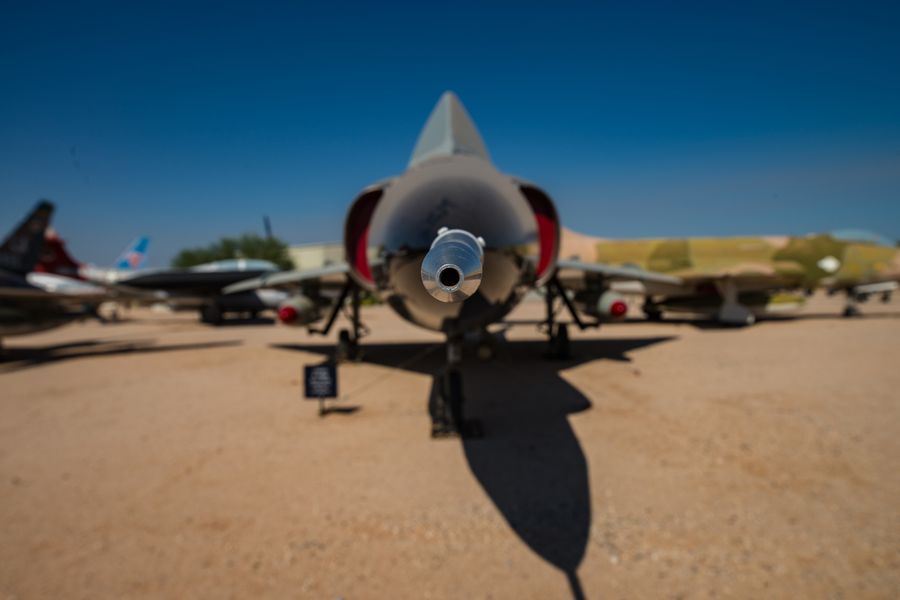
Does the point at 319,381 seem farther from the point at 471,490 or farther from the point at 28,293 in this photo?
the point at 28,293

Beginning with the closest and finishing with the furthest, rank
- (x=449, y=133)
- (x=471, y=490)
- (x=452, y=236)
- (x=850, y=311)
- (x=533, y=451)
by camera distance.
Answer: (x=452, y=236) < (x=471, y=490) < (x=533, y=451) < (x=449, y=133) < (x=850, y=311)

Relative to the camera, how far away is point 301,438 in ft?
17.5

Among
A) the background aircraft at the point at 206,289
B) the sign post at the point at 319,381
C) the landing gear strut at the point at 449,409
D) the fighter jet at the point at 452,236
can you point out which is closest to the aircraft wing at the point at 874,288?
the landing gear strut at the point at 449,409

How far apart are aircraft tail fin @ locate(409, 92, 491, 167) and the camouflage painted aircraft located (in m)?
13.4

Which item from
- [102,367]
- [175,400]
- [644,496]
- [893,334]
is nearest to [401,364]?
[175,400]

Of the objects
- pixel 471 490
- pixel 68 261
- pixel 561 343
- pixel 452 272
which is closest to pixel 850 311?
pixel 561 343

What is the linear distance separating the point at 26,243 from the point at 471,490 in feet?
57.3

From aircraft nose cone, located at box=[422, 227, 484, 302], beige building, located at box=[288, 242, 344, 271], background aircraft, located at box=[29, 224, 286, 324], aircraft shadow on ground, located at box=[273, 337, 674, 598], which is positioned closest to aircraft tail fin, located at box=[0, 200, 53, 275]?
background aircraft, located at box=[29, 224, 286, 324]

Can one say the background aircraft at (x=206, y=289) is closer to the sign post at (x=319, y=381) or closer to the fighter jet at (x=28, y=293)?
the fighter jet at (x=28, y=293)

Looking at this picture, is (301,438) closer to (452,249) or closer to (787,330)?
(452,249)

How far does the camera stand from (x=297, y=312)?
833 centimetres

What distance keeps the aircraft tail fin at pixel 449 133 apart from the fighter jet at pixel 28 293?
43.8 feet

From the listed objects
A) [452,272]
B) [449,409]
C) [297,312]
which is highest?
[452,272]

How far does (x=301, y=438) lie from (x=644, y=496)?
3965 millimetres
